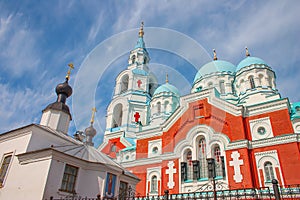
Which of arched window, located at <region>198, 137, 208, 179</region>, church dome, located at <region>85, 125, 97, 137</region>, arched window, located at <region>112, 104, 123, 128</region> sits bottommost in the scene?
arched window, located at <region>198, 137, 208, 179</region>

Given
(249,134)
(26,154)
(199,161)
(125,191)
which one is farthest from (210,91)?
(26,154)

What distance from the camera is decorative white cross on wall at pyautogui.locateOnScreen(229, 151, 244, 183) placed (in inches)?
611

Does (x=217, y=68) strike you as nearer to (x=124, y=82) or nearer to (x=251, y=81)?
(x=251, y=81)

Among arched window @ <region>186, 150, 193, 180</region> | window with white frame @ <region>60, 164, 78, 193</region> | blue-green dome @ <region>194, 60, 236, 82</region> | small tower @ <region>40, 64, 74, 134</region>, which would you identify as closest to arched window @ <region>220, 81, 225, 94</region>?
blue-green dome @ <region>194, 60, 236, 82</region>

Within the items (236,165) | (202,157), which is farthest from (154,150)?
(236,165)

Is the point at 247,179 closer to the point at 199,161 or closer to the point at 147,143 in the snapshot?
the point at 199,161

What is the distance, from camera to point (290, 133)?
50.9 feet

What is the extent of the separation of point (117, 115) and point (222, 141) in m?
17.0

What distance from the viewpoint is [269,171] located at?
1534cm

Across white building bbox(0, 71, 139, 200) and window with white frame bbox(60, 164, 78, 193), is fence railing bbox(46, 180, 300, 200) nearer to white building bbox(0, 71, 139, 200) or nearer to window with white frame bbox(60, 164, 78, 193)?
window with white frame bbox(60, 164, 78, 193)

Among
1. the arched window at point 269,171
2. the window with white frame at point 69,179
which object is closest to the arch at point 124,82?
the arched window at point 269,171

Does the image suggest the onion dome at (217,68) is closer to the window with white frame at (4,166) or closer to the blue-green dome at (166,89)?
the blue-green dome at (166,89)

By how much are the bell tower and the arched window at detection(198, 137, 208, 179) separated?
10.1 metres

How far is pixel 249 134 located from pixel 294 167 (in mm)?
3584
